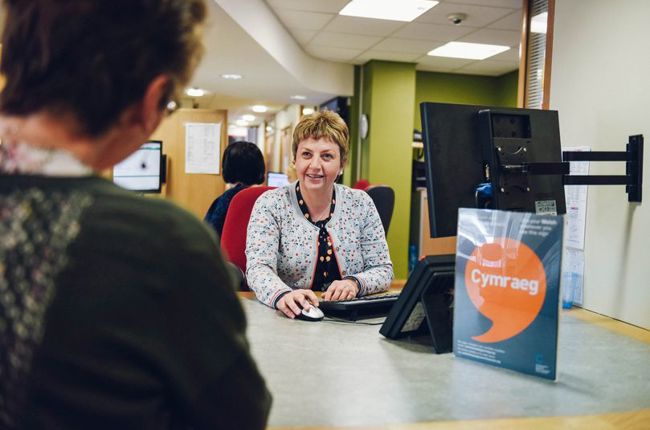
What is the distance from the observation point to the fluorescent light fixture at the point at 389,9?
459cm

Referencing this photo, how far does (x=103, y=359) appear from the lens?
22.2 inches

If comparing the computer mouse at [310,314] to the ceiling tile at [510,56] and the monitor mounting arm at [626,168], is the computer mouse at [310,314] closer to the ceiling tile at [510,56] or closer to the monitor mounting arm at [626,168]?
the monitor mounting arm at [626,168]

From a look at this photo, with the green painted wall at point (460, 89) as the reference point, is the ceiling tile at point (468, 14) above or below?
above

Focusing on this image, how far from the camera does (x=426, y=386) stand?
1.11m

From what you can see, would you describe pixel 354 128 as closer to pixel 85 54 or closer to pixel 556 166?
pixel 556 166

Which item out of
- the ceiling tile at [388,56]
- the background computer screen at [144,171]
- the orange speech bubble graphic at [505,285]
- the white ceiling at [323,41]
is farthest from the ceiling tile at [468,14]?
the orange speech bubble graphic at [505,285]

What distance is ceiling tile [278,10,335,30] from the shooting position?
5.00 m

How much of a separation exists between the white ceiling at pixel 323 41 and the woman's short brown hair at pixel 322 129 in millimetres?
1819

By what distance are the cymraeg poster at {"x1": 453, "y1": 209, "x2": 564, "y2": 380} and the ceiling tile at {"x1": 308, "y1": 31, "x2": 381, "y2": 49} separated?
4.69 meters

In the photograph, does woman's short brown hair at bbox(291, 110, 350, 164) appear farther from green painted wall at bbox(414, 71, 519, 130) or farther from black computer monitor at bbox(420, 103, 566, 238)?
green painted wall at bbox(414, 71, 519, 130)

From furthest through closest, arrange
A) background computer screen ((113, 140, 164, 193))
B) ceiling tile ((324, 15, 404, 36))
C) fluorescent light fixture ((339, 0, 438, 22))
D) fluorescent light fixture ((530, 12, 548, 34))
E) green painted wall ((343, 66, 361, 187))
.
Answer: green painted wall ((343, 66, 361, 187)) < ceiling tile ((324, 15, 404, 36)) < fluorescent light fixture ((339, 0, 438, 22)) < background computer screen ((113, 140, 164, 193)) < fluorescent light fixture ((530, 12, 548, 34))

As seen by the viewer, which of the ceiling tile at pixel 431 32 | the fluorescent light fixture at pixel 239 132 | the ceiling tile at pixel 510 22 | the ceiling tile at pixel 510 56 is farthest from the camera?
the fluorescent light fixture at pixel 239 132

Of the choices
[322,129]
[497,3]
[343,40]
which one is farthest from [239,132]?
[322,129]

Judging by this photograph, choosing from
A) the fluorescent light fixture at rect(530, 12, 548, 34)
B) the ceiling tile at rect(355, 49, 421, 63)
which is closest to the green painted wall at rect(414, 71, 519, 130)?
the ceiling tile at rect(355, 49, 421, 63)
